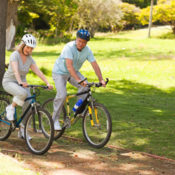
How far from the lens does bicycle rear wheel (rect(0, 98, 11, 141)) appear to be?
6618 mm

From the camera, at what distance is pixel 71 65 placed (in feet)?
20.9

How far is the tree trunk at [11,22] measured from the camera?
96.9ft

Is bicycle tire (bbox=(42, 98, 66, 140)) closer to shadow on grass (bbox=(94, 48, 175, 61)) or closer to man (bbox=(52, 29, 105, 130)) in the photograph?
man (bbox=(52, 29, 105, 130))

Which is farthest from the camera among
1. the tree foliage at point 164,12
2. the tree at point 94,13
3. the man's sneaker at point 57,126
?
the tree at point 94,13

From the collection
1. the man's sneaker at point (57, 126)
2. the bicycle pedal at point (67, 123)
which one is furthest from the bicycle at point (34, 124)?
the bicycle pedal at point (67, 123)

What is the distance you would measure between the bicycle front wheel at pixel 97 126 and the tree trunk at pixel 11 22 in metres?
24.5

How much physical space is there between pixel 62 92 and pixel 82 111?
50 cm

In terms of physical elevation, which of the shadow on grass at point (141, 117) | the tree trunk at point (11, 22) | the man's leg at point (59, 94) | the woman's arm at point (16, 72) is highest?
the tree trunk at point (11, 22)

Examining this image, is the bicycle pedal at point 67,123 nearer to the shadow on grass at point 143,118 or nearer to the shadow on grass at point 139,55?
the shadow on grass at point 143,118

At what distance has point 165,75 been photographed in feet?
64.5

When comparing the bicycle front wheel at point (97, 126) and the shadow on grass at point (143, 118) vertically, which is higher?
the bicycle front wheel at point (97, 126)

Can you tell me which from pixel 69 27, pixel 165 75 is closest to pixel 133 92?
pixel 165 75

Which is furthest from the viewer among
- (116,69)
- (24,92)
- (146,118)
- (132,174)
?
(116,69)

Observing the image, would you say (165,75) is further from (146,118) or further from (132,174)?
(132,174)
